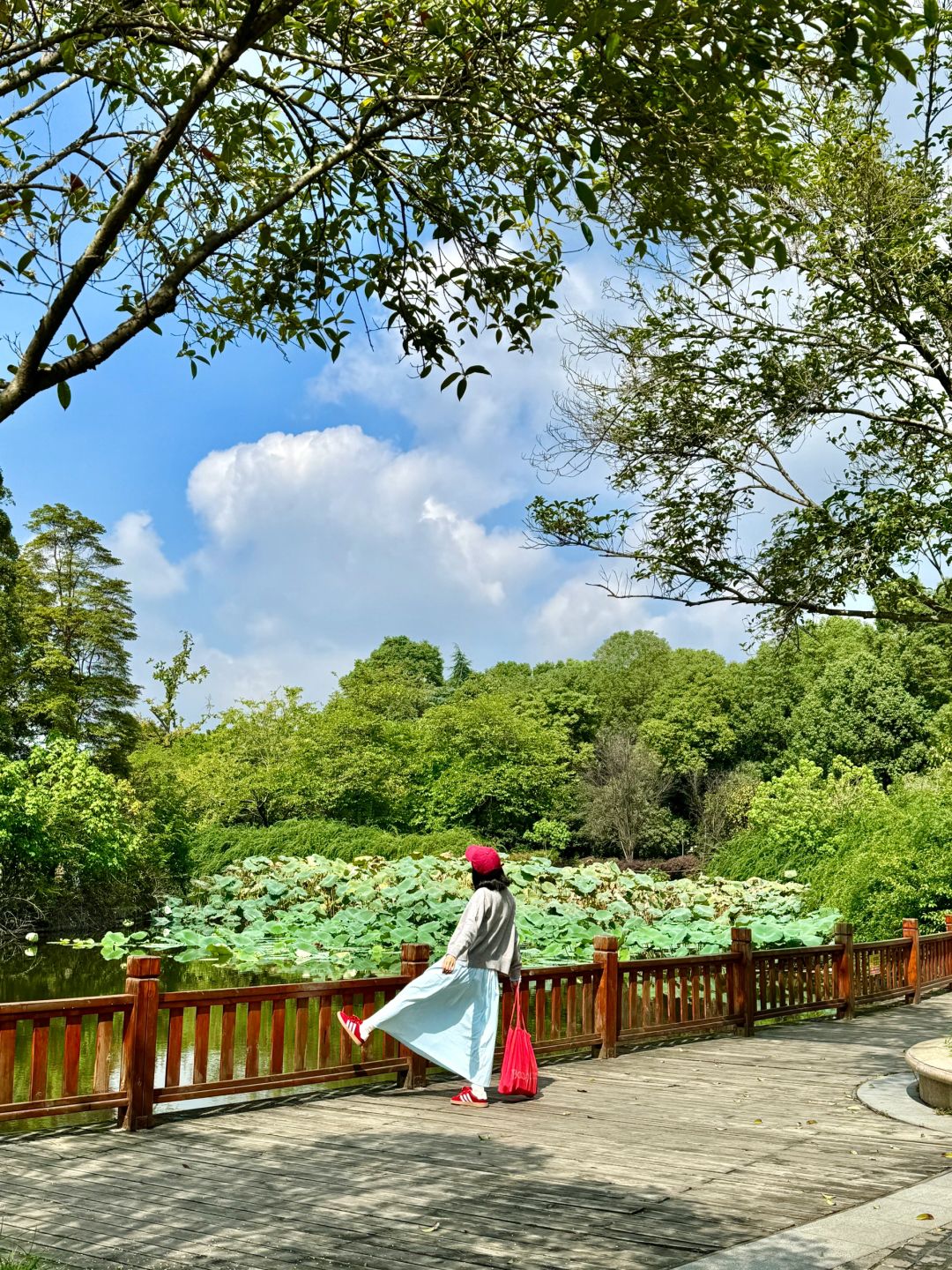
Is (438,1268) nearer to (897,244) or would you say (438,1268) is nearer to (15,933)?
(897,244)

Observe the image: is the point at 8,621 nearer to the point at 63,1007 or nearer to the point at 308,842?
the point at 308,842

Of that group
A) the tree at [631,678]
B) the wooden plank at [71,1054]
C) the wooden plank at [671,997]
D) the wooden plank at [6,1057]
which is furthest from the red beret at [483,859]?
the tree at [631,678]

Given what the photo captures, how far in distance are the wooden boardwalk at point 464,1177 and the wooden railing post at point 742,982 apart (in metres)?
2.63

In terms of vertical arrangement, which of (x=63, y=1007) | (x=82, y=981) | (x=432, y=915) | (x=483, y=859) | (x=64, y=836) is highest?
(x=64, y=836)

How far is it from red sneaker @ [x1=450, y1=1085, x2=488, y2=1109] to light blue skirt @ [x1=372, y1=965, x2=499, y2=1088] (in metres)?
0.10

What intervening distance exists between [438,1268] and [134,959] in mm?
3369

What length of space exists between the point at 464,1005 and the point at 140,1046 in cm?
216

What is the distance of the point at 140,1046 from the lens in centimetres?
685

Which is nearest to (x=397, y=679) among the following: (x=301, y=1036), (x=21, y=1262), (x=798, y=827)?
(x=798, y=827)

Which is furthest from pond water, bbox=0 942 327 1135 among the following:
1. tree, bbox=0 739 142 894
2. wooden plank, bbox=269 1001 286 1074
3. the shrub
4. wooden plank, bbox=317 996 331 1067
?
the shrub

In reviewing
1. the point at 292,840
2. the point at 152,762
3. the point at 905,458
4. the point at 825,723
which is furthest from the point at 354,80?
the point at 825,723

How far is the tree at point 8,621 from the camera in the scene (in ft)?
92.7

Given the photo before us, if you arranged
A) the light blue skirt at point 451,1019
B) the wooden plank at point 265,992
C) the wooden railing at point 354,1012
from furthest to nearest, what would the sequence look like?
the light blue skirt at point 451,1019, the wooden plank at point 265,992, the wooden railing at point 354,1012

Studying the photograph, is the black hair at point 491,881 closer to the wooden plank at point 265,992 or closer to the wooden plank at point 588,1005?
the wooden plank at point 265,992
